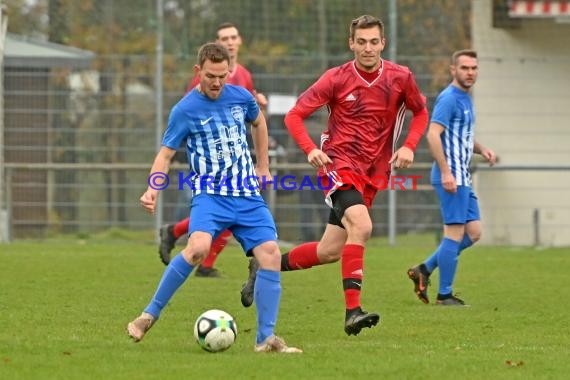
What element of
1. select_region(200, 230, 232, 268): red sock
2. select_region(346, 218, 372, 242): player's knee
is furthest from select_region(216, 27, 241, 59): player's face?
select_region(346, 218, 372, 242): player's knee

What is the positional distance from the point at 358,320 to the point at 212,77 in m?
1.61

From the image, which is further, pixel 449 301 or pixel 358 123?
pixel 449 301

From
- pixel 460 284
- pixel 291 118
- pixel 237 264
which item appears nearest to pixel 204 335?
pixel 291 118

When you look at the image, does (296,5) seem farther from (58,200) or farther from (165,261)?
(165,261)

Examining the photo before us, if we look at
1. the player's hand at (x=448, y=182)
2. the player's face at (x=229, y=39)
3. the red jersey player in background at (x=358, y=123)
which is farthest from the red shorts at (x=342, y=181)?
the player's face at (x=229, y=39)

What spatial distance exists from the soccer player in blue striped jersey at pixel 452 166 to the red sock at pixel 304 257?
1.86 metres

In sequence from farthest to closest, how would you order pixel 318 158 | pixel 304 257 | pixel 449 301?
pixel 449 301 < pixel 304 257 < pixel 318 158

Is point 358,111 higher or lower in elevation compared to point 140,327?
higher

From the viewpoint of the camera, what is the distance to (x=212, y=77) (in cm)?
786

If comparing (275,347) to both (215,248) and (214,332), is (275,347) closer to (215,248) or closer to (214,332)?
(214,332)

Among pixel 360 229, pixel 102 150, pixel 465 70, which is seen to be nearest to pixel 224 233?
pixel 465 70

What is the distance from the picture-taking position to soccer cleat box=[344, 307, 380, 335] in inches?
310

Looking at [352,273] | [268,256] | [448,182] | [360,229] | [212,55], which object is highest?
[212,55]

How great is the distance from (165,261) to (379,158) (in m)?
3.53
